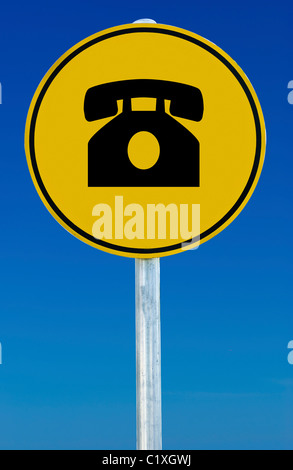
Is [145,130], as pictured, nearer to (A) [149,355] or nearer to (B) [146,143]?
(B) [146,143]

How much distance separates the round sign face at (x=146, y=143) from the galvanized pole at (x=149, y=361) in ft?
0.31

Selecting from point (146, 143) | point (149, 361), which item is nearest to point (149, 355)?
point (149, 361)

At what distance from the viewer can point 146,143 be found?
A: 5.15 ft

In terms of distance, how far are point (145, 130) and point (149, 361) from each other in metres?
0.62

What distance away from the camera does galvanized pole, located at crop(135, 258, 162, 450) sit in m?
1.52

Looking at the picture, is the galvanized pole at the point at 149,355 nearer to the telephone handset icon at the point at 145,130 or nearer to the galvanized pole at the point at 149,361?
the galvanized pole at the point at 149,361

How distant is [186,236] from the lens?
4.96 feet

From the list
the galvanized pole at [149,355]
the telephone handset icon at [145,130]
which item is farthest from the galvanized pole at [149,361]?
the telephone handset icon at [145,130]

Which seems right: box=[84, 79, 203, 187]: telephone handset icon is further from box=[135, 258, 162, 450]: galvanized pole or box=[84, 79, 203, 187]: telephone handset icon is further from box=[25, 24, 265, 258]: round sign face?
box=[135, 258, 162, 450]: galvanized pole

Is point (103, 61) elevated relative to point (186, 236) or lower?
elevated

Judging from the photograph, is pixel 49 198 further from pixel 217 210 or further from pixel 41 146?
pixel 217 210

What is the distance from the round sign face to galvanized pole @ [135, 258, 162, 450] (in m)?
0.09
